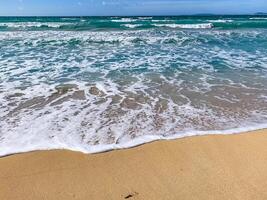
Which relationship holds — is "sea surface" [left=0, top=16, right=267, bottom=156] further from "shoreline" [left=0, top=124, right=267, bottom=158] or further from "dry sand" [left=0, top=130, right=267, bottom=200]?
"dry sand" [left=0, top=130, right=267, bottom=200]

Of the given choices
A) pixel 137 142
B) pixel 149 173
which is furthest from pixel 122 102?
pixel 149 173

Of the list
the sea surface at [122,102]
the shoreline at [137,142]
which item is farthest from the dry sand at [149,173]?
the sea surface at [122,102]

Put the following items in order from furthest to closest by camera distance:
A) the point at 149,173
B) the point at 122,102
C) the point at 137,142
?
1. the point at 122,102
2. the point at 137,142
3. the point at 149,173

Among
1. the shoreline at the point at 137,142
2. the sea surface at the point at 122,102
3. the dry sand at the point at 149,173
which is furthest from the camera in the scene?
the sea surface at the point at 122,102

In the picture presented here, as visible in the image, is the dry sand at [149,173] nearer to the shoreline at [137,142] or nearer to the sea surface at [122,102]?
the shoreline at [137,142]

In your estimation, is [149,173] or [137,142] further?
[137,142]

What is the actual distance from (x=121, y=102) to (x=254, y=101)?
268 centimetres

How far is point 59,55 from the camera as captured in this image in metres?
12.0

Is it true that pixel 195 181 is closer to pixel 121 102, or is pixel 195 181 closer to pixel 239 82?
pixel 121 102

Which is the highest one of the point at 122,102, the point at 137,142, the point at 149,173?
the point at 149,173

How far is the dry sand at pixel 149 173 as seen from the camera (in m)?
2.91

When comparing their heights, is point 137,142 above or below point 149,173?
below

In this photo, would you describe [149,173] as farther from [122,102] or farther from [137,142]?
[122,102]

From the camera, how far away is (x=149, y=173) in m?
3.26
